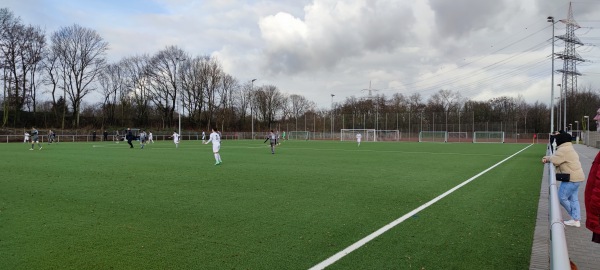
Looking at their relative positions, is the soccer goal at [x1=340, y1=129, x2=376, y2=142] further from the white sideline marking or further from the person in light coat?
the person in light coat

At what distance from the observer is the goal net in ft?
222

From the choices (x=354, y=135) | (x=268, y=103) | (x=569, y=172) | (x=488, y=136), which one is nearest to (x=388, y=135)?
(x=354, y=135)

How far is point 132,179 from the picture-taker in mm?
12133

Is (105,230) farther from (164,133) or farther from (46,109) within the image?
(46,109)

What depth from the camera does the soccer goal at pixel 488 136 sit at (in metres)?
63.7

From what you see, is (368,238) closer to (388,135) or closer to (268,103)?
(388,135)

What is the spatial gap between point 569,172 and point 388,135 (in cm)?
6732

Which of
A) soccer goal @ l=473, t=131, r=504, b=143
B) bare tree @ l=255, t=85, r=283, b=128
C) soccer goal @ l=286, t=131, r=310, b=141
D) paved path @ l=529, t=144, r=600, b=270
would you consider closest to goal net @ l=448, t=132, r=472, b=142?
soccer goal @ l=473, t=131, r=504, b=143

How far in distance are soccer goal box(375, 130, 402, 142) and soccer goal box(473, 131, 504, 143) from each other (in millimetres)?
13281

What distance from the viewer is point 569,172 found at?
6.84m

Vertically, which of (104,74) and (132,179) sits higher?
(104,74)

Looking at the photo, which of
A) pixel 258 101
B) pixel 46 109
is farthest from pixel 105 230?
pixel 258 101

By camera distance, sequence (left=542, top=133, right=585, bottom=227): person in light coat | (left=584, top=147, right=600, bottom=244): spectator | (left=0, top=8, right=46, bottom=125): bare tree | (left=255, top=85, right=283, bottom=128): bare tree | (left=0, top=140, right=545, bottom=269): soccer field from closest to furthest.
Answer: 1. (left=584, top=147, right=600, bottom=244): spectator
2. (left=0, top=140, right=545, bottom=269): soccer field
3. (left=542, top=133, right=585, bottom=227): person in light coat
4. (left=0, top=8, right=46, bottom=125): bare tree
5. (left=255, top=85, right=283, bottom=128): bare tree

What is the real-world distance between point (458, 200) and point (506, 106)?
288ft
